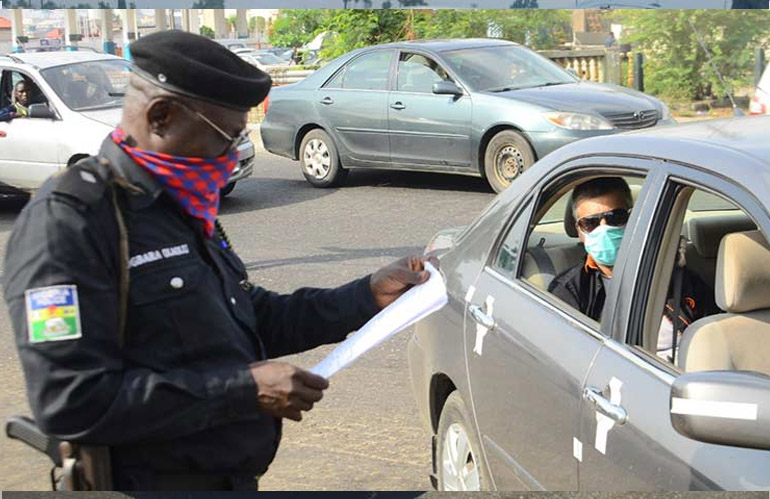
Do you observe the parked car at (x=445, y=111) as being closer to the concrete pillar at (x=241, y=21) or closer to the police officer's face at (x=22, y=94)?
the police officer's face at (x=22, y=94)

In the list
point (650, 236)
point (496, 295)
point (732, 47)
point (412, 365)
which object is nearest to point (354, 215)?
point (732, 47)

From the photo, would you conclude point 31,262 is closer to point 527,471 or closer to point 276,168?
point 527,471

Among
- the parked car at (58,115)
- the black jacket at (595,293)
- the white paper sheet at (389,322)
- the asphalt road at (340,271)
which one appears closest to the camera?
the white paper sheet at (389,322)

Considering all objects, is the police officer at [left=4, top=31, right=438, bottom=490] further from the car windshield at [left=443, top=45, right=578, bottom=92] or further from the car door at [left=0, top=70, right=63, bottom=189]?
the car door at [left=0, top=70, right=63, bottom=189]

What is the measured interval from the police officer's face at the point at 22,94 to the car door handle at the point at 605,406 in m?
10.9

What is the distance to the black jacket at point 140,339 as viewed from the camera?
213 centimetres

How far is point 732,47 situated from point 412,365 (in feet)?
20.8

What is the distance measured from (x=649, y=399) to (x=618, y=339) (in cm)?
34

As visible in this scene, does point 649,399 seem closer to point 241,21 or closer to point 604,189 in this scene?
point 604,189

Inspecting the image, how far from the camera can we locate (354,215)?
39.0 ft

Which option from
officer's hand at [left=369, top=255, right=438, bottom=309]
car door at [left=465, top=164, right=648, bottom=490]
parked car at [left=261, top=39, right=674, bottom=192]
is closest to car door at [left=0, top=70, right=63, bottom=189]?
parked car at [left=261, top=39, right=674, bottom=192]

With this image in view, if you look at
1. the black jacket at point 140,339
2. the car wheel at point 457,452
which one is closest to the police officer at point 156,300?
the black jacket at point 140,339

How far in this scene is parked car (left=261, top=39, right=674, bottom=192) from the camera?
11.7 m

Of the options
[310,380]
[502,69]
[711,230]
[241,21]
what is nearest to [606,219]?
[711,230]
